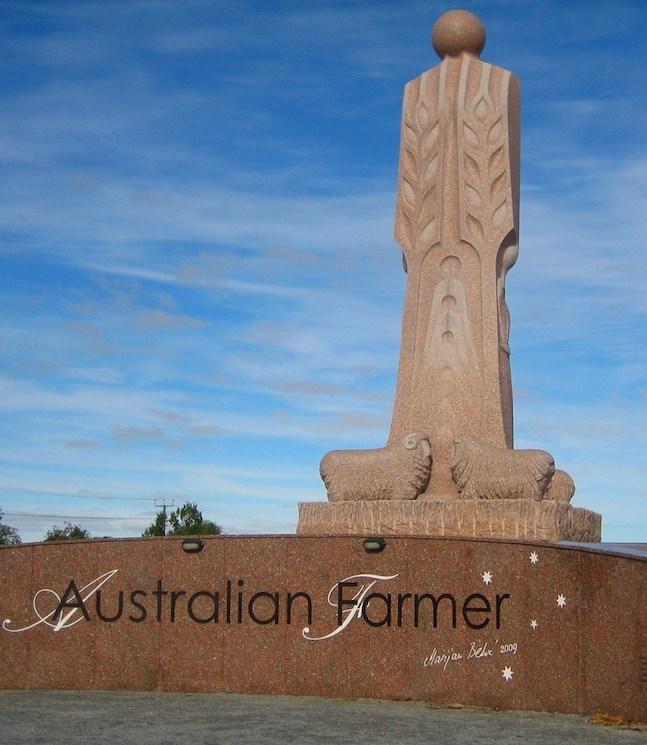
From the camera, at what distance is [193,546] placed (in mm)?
14250

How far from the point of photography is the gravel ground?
1031 cm

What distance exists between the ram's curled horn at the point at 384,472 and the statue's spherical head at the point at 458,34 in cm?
590

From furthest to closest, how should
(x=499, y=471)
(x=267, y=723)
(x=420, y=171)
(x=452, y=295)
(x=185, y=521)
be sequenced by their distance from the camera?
(x=185, y=521) → (x=420, y=171) → (x=452, y=295) → (x=499, y=471) → (x=267, y=723)

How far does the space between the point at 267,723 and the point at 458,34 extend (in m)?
10.6

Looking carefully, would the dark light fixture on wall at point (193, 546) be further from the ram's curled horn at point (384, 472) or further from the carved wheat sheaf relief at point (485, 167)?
the carved wheat sheaf relief at point (485, 167)

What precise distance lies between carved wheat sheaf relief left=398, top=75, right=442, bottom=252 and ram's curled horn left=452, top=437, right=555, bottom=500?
11.1 feet

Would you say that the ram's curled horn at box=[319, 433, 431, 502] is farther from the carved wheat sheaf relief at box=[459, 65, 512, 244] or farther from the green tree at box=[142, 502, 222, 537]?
the green tree at box=[142, 502, 222, 537]

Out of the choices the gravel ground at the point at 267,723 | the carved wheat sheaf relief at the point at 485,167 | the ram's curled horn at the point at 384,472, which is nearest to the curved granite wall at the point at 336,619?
the gravel ground at the point at 267,723

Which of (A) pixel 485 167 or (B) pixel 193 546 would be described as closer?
(B) pixel 193 546

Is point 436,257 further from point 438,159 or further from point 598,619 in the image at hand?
point 598,619

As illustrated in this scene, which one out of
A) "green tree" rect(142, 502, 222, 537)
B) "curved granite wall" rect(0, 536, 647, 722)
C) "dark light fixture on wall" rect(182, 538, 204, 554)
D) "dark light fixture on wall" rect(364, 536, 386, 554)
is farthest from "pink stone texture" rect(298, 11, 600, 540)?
"green tree" rect(142, 502, 222, 537)

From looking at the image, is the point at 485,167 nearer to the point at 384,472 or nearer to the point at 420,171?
the point at 420,171

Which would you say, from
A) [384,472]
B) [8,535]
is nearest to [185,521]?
[8,535]

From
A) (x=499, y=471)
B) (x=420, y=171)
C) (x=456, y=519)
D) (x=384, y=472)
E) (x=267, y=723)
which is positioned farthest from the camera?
(x=420, y=171)
